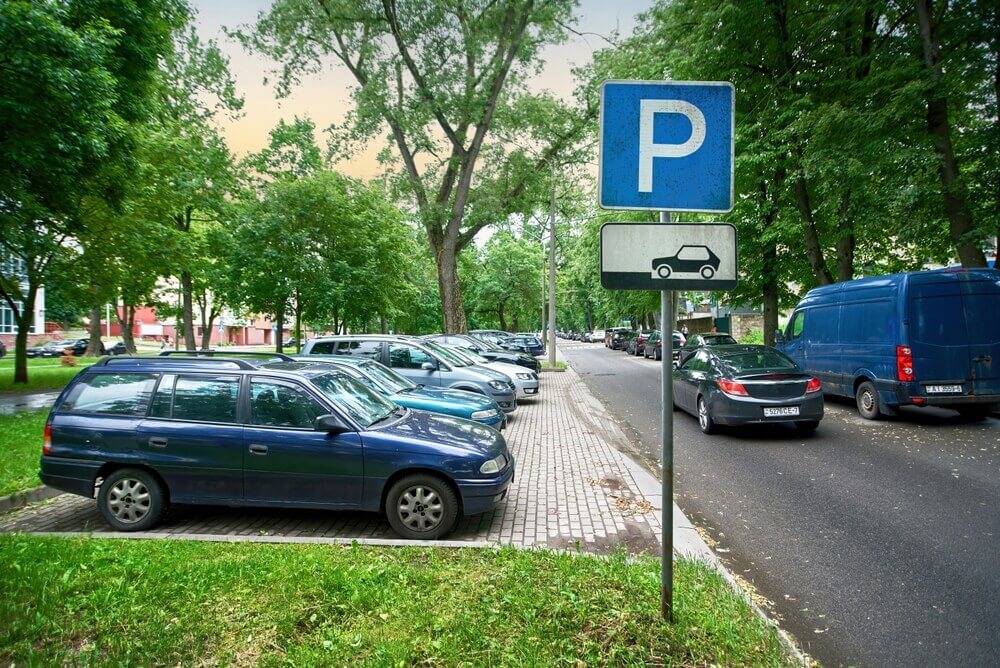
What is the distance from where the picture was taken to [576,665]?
2.69 meters

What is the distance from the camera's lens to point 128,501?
5.07 metres

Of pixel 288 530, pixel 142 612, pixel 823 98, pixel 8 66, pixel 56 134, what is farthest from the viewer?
pixel 823 98

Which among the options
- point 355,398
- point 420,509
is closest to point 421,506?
point 420,509

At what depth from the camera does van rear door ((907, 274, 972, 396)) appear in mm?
8977

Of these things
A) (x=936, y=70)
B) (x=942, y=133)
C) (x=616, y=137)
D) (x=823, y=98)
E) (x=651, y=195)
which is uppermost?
(x=823, y=98)

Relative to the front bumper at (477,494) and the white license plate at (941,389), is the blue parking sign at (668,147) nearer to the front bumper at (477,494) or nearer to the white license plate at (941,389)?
the front bumper at (477,494)

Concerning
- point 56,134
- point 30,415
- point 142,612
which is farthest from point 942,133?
point 30,415

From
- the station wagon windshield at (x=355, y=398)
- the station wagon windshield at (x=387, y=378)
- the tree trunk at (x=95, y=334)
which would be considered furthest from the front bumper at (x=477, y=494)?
the tree trunk at (x=95, y=334)

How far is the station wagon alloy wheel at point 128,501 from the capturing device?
505 cm

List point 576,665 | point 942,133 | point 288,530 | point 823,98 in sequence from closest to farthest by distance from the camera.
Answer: point 576,665
point 288,530
point 942,133
point 823,98

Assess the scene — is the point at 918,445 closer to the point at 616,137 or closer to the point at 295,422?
the point at 616,137

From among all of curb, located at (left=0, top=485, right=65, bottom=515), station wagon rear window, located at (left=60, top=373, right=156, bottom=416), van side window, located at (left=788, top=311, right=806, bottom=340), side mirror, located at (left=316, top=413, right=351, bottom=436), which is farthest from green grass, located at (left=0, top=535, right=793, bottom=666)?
van side window, located at (left=788, top=311, right=806, bottom=340)

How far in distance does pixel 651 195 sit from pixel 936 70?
498 inches

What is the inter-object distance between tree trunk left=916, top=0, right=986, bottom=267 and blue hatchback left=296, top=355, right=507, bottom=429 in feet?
35.5
